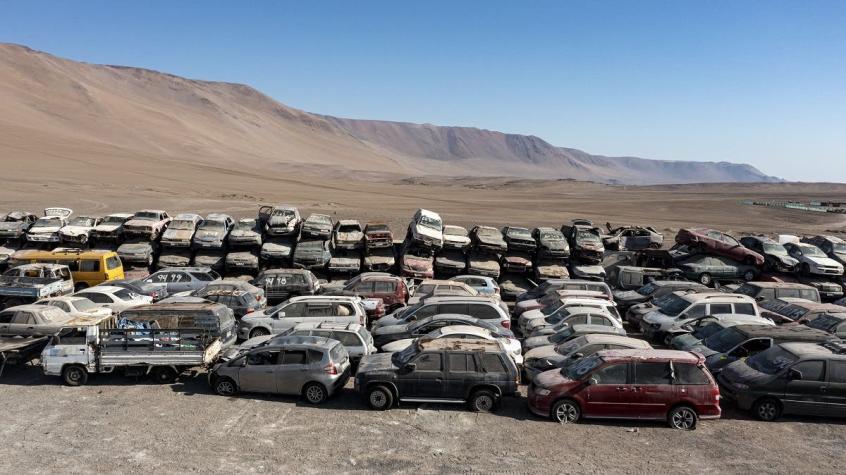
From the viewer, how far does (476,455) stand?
394 inches

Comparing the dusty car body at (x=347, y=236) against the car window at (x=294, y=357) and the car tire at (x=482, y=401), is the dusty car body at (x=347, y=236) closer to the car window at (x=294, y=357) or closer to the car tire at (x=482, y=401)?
the car window at (x=294, y=357)

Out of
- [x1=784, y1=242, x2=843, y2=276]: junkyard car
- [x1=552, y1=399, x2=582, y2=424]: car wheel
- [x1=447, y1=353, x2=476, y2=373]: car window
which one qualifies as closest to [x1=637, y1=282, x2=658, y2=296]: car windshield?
[x1=784, y1=242, x2=843, y2=276]: junkyard car

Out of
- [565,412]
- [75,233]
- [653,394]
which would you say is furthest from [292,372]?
[75,233]

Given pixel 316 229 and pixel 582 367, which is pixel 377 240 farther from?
pixel 582 367

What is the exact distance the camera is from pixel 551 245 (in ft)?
82.2

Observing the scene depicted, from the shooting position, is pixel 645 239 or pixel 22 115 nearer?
pixel 645 239

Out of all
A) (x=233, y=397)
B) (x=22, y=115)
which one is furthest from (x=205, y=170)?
(x=233, y=397)

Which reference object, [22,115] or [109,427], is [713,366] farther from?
[22,115]

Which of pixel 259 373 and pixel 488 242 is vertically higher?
pixel 488 242

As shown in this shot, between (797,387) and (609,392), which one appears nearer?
(609,392)

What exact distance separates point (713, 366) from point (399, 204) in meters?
51.3

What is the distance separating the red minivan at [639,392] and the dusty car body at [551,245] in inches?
529

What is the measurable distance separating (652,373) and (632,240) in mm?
21445

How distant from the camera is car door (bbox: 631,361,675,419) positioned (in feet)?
36.6
